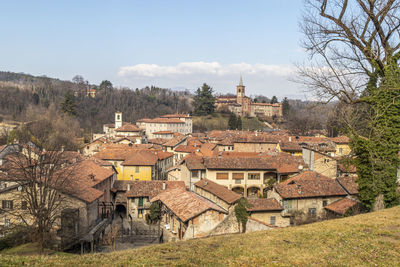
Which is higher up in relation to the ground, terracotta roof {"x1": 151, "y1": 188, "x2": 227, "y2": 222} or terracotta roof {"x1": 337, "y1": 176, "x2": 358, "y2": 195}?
terracotta roof {"x1": 337, "y1": 176, "x2": 358, "y2": 195}

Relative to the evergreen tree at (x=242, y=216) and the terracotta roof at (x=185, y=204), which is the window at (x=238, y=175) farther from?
the evergreen tree at (x=242, y=216)

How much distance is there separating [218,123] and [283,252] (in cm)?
10991

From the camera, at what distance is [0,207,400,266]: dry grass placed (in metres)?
8.81

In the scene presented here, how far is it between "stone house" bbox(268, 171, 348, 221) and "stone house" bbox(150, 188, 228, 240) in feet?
20.3

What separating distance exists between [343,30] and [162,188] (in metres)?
23.3

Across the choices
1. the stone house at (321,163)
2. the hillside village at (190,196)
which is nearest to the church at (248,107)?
the hillside village at (190,196)

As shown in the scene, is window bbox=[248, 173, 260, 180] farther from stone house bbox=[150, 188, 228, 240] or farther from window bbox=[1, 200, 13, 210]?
window bbox=[1, 200, 13, 210]

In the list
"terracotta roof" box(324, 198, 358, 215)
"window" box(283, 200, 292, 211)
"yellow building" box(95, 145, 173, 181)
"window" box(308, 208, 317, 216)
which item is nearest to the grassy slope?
"yellow building" box(95, 145, 173, 181)

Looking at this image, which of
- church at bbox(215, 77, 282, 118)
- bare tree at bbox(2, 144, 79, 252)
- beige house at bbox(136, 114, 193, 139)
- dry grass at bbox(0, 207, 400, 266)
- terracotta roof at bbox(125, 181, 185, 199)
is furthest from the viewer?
church at bbox(215, 77, 282, 118)

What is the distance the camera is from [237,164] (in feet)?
114

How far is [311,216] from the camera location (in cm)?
2627

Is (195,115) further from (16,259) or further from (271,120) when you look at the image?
(16,259)

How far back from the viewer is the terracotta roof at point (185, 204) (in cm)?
2170

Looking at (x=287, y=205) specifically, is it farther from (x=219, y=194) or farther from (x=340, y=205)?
(x=219, y=194)
